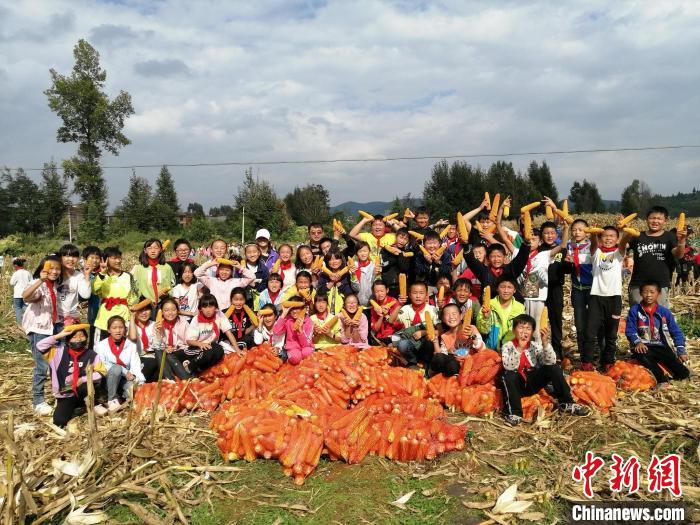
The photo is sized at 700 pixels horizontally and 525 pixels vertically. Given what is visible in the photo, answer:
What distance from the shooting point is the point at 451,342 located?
6.31 meters

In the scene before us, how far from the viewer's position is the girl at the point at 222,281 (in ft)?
24.9

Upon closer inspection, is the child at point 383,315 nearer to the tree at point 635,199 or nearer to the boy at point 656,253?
the boy at point 656,253

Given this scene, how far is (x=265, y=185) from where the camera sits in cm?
3328

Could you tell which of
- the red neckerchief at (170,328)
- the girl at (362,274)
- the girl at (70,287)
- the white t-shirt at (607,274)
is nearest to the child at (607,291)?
the white t-shirt at (607,274)

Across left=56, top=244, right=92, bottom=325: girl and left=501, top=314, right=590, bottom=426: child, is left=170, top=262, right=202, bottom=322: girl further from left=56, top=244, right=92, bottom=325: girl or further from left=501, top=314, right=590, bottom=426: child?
left=501, top=314, right=590, bottom=426: child

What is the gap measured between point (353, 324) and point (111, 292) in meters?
3.67

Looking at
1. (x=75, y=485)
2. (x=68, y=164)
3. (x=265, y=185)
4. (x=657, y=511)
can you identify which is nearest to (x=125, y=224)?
(x=68, y=164)

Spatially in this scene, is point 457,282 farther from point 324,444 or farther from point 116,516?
point 116,516

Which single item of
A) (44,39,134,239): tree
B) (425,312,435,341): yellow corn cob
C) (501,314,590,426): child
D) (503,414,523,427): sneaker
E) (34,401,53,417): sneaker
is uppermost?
(44,39,134,239): tree

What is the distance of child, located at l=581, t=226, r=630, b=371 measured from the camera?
627cm

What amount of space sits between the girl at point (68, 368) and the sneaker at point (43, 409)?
1.42ft

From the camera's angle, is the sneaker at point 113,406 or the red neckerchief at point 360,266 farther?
the red neckerchief at point 360,266

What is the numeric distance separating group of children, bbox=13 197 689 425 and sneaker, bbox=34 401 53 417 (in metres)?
0.02

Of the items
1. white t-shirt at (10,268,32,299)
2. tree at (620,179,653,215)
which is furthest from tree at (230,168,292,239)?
tree at (620,179,653,215)
